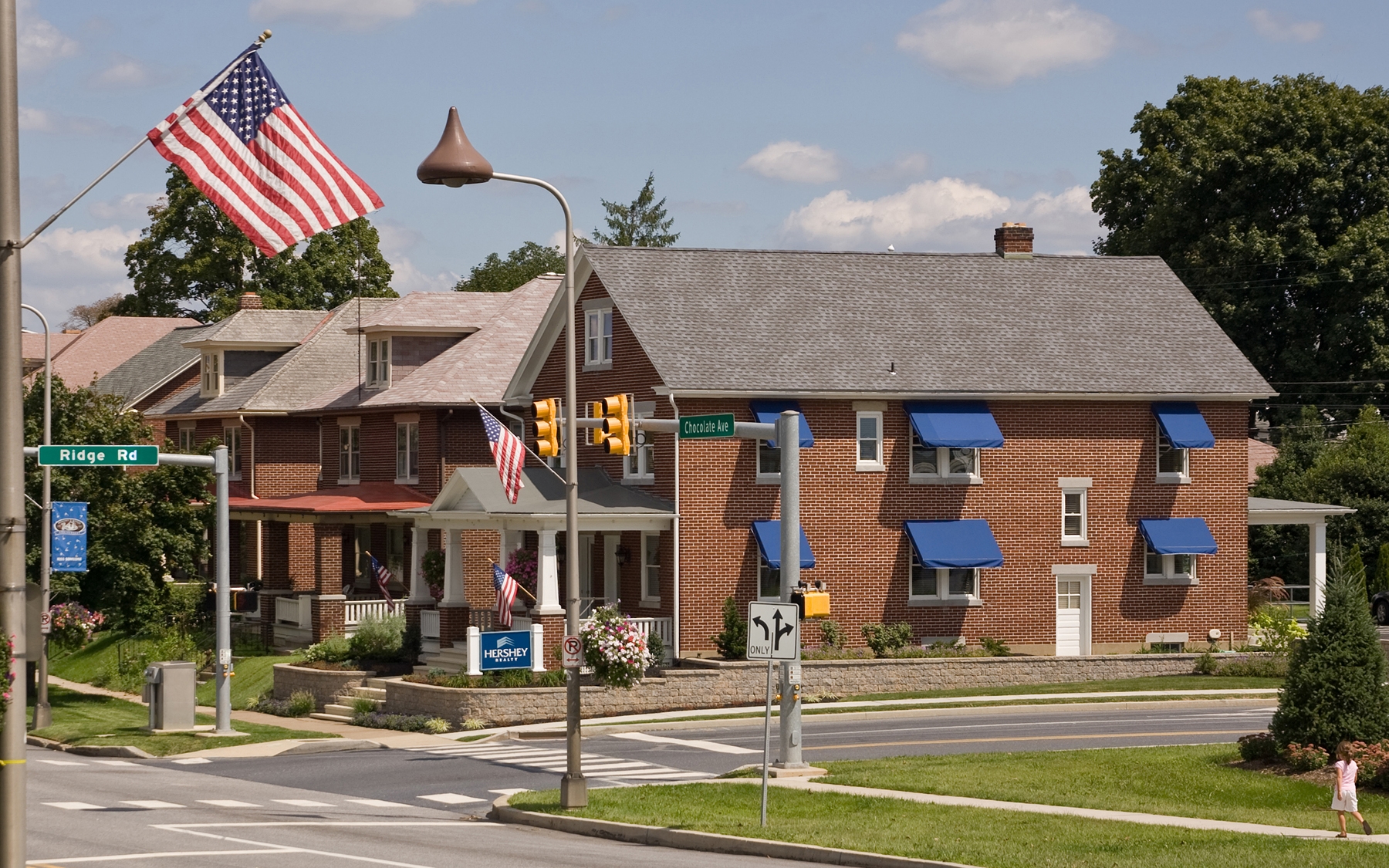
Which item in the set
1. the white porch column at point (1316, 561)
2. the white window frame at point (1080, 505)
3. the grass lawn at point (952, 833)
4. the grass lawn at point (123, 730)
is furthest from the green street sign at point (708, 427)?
the white porch column at point (1316, 561)

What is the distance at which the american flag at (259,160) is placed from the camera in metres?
13.8

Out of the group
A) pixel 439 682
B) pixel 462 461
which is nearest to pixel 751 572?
pixel 439 682

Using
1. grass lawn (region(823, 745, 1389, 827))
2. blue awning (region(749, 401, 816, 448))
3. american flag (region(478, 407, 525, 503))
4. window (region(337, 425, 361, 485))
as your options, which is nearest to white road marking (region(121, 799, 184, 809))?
grass lawn (region(823, 745, 1389, 827))

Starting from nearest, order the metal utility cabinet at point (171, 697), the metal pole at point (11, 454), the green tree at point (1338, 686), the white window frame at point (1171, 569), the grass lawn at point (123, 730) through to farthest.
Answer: the metal pole at point (11, 454), the green tree at point (1338, 686), the grass lawn at point (123, 730), the metal utility cabinet at point (171, 697), the white window frame at point (1171, 569)

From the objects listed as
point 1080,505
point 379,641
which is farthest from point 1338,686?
point 379,641

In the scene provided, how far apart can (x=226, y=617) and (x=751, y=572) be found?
12.1 metres

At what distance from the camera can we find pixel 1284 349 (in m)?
72.2

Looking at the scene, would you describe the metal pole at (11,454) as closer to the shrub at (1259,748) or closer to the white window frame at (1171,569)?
the shrub at (1259,748)

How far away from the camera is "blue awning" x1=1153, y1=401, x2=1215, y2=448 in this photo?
144 feet

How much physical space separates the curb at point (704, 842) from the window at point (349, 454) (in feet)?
103

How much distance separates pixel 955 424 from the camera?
42.5 m

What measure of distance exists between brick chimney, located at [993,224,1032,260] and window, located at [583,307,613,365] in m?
11.7

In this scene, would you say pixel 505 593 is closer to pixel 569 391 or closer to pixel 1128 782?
pixel 569 391

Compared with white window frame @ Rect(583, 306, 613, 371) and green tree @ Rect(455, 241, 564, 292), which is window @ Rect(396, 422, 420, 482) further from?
green tree @ Rect(455, 241, 564, 292)
